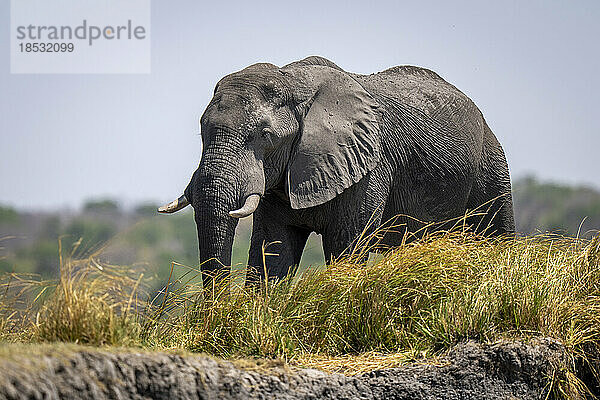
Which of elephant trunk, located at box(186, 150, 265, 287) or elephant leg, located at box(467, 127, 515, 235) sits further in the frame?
elephant leg, located at box(467, 127, 515, 235)

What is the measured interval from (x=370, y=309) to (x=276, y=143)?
146 centimetres

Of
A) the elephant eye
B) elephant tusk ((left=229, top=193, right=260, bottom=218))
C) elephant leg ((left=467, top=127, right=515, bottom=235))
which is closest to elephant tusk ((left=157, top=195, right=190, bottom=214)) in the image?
elephant tusk ((left=229, top=193, right=260, bottom=218))

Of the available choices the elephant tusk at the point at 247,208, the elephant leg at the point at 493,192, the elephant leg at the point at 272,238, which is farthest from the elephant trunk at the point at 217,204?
the elephant leg at the point at 493,192

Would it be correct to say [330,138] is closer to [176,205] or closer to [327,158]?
[327,158]

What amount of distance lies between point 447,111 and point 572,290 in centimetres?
229

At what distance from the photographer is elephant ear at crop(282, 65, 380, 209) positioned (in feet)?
21.5

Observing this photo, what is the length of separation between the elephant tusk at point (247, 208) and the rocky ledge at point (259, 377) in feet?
4.94

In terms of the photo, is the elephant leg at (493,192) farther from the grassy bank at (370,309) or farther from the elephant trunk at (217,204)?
the elephant trunk at (217,204)

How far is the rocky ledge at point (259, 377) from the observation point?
143 inches

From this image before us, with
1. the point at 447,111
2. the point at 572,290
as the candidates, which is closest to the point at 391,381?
the point at 572,290

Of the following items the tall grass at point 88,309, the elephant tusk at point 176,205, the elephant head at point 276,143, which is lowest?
the tall grass at point 88,309

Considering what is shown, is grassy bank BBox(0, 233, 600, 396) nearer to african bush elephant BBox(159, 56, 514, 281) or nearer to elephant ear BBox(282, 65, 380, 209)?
african bush elephant BBox(159, 56, 514, 281)

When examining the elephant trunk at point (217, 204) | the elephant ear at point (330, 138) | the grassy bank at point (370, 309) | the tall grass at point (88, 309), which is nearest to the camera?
the tall grass at point (88, 309)

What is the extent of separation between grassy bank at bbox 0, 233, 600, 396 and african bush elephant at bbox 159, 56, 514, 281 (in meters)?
0.66
